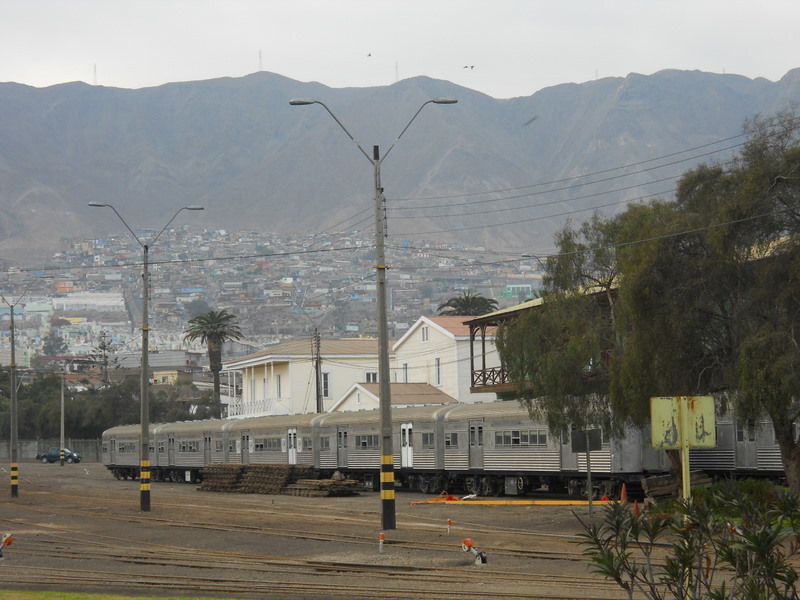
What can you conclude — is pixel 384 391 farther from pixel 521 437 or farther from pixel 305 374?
pixel 305 374

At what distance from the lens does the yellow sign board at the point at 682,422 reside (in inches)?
559

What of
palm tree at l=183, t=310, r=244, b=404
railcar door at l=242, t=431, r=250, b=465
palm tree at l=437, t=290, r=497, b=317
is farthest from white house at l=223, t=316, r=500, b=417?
railcar door at l=242, t=431, r=250, b=465

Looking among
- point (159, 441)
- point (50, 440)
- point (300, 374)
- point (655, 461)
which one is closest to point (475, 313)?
point (300, 374)

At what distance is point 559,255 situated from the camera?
33188 mm

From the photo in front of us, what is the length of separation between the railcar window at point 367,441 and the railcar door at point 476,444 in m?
6.46

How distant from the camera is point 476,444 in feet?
141

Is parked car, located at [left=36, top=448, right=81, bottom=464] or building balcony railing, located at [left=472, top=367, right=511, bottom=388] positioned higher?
building balcony railing, located at [left=472, top=367, right=511, bottom=388]

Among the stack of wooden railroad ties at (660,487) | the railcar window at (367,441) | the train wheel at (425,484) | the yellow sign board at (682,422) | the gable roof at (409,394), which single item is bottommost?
the train wheel at (425,484)

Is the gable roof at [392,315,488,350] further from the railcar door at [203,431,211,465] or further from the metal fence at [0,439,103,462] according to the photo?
the metal fence at [0,439,103,462]

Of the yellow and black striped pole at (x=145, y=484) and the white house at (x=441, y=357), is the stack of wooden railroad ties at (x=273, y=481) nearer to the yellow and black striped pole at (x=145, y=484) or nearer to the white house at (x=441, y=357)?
the yellow and black striped pole at (x=145, y=484)

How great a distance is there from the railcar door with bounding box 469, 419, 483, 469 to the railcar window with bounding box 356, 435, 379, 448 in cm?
646

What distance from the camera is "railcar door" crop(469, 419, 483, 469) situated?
4283 cm

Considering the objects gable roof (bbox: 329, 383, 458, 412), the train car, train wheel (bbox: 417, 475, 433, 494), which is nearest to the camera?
train wheel (bbox: 417, 475, 433, 494)

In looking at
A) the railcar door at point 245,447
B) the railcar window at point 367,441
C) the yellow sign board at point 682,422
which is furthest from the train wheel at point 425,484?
the yellow sign board at point 682,422
